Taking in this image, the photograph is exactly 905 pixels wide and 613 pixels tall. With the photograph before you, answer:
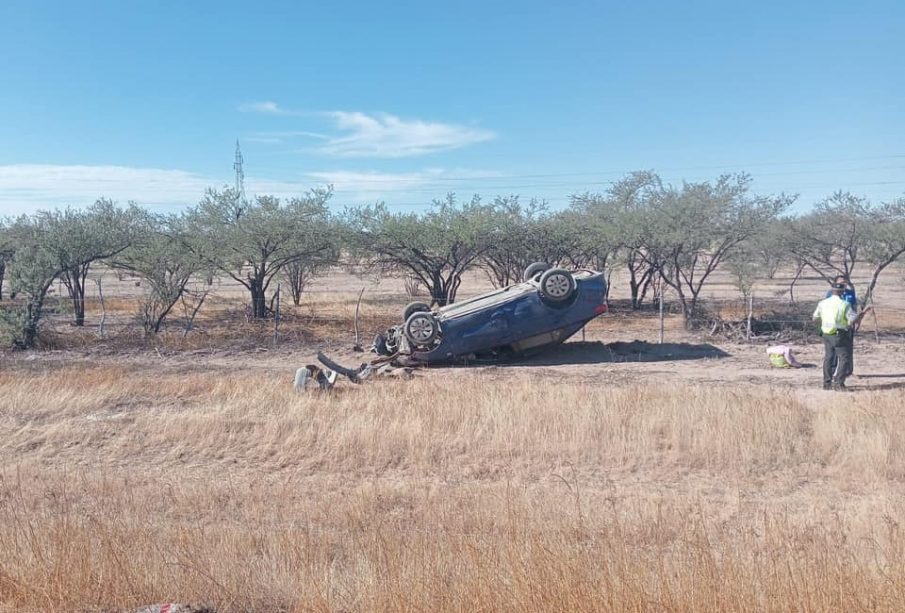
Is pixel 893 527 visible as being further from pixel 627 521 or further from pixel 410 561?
pixel 410 561

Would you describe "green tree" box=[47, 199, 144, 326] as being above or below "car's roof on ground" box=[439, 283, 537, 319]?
above

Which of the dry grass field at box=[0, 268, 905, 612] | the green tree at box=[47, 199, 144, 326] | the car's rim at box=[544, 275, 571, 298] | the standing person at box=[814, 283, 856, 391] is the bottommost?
the dry grass field at box=[0, 268, 905, 612]

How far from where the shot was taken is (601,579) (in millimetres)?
3820

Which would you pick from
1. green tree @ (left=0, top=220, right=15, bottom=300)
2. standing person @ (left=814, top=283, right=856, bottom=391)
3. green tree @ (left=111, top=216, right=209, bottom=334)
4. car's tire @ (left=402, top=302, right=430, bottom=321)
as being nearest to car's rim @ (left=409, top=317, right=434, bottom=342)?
car's tire @ (left=402, top=302, right=430, bottom=321)

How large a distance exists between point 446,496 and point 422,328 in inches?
285

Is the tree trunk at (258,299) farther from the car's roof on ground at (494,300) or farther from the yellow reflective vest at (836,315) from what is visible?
the yellow reflective vest at (836,315)

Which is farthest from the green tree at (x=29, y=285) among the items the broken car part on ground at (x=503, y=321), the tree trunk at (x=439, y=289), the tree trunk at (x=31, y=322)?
the tree trunk at (x=439, y=289)

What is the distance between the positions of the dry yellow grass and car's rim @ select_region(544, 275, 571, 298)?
262cm

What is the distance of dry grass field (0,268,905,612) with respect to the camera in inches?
154

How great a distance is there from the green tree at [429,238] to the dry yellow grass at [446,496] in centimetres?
1079

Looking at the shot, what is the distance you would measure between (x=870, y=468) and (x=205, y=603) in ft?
22.1

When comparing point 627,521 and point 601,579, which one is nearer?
point 601,579

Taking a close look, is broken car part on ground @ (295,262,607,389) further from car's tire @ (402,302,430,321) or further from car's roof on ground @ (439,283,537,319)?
car's tire @ (402,302,430,321)

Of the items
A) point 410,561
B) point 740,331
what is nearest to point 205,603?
point 410,561
